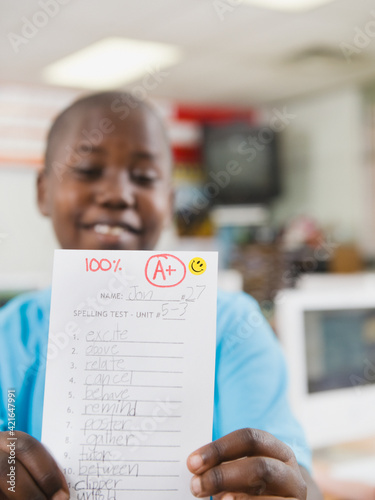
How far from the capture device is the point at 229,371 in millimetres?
747

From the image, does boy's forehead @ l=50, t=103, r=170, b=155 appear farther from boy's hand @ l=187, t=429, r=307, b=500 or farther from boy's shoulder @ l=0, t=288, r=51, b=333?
boy's hand @ l=187, t=429, r=307, b=500

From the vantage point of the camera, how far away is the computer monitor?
4.36ft

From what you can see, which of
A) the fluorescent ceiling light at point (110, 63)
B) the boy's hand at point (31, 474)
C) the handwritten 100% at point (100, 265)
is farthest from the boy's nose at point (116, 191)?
the fluorescent ceiling light at point (110, 63)

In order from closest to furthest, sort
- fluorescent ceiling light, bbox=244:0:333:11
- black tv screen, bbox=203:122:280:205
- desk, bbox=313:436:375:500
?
1. desk, bbox=313:436:375:500
2. fluorescent ceiling light, bbox=244:0:333:11
3. black tv screen, bbox=203:122:280:205

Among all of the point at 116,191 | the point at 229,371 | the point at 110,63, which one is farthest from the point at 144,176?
the point at 110,63

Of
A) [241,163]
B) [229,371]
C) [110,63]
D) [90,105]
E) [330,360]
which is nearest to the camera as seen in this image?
[229,371]

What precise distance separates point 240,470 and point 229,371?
0.62 feet

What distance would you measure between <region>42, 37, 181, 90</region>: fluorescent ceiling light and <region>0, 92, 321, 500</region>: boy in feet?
7.45

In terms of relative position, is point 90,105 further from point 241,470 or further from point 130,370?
point 241,470

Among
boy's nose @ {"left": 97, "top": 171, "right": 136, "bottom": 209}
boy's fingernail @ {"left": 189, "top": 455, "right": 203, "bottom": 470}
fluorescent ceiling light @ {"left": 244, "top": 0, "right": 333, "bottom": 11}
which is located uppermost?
fluorescent ceiling light @ {"left": 244, "top": 0, "right": 333, "bottom": 11}

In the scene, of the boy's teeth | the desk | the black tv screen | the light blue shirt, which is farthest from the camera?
the black tv screen

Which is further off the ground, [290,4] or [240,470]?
[290,4]

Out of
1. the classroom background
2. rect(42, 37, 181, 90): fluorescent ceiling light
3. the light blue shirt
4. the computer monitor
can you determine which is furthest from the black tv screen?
the light blue shirt

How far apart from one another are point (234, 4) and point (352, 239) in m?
2.00
